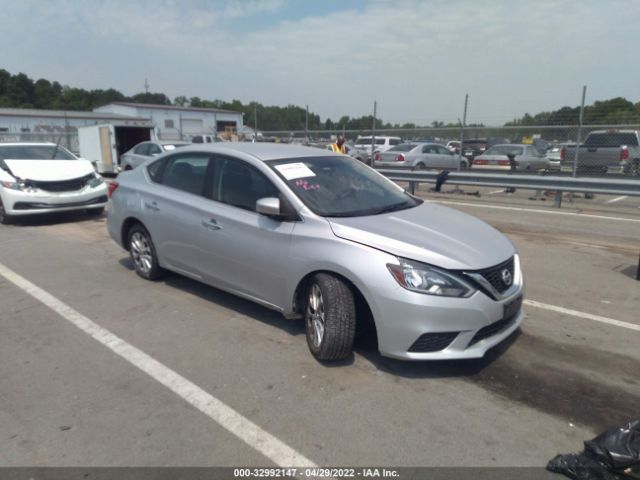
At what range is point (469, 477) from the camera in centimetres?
251

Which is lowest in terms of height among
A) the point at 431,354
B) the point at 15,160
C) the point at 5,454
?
the point at 5,454

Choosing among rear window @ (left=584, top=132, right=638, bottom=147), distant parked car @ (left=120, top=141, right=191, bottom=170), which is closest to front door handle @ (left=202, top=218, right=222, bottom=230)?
distant parked car @ (left=120, top=141, right=191, bottom=170)

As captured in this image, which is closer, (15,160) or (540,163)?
(15,160)

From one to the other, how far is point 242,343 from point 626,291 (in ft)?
13.8

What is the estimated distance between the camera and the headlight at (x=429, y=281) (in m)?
3.24

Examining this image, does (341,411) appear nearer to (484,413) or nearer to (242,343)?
(484,413)

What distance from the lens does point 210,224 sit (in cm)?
449

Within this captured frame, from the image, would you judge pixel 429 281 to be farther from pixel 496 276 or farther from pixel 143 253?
pixel 143 253

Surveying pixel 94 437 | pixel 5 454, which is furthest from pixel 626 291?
pixel 5 454

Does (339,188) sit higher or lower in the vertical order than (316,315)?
higher

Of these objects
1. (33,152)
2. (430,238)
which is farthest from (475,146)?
(430,238)

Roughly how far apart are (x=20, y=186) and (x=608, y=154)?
16.7 m

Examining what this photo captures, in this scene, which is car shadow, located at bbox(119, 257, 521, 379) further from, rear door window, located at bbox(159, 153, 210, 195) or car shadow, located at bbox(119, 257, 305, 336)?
rear door window, located at bbox(159, 153, 210, 195)

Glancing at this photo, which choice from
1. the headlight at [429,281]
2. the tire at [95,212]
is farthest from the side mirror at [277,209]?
the tire at [95,212]
